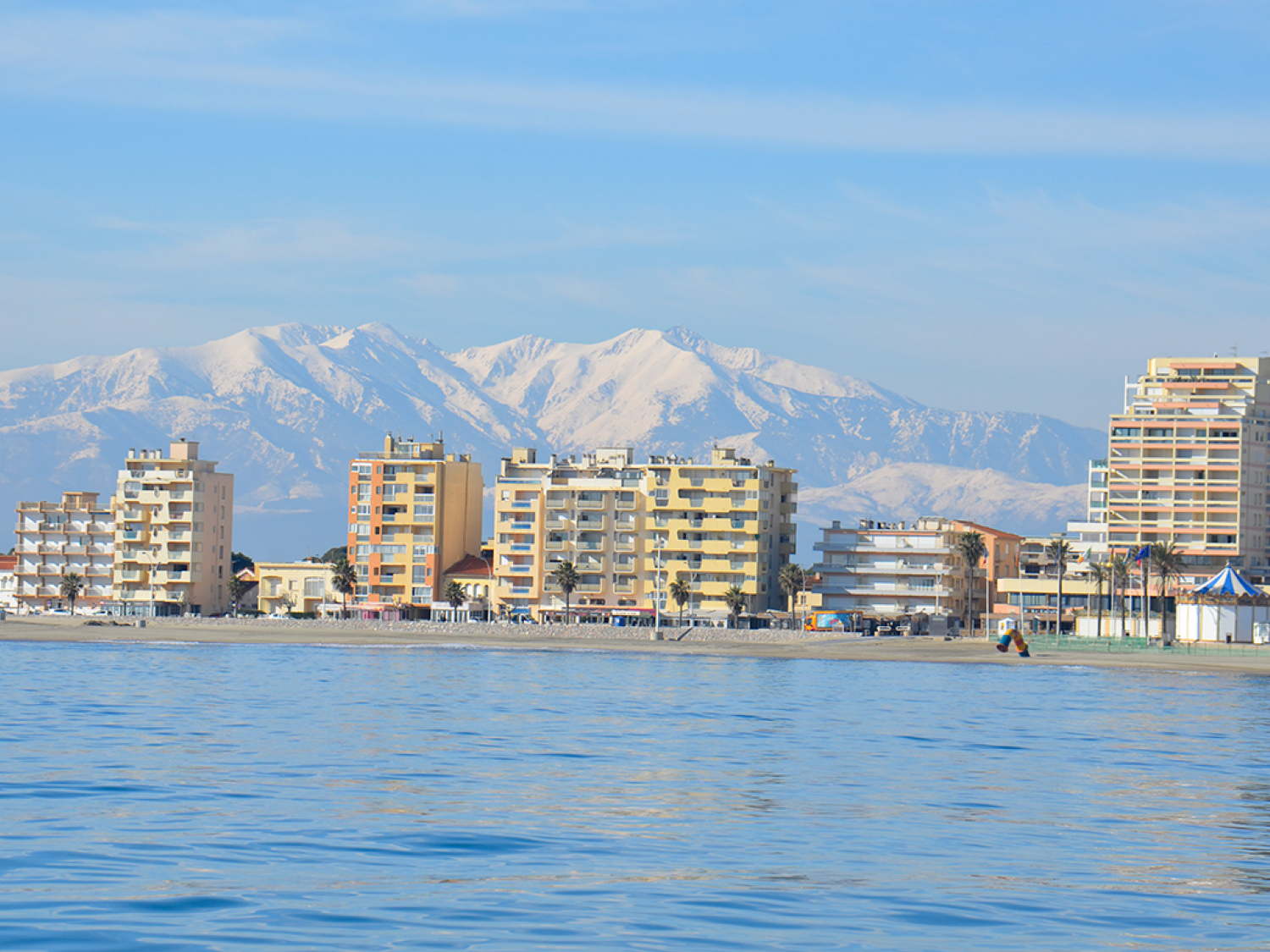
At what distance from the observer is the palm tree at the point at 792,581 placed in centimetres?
17112

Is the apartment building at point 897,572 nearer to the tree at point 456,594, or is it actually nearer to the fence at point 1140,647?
the fence at point 1140,647

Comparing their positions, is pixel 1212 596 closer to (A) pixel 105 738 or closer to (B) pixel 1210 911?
(A) pixel 105 738

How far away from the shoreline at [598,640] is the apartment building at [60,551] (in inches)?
894

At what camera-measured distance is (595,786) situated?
39.2 m

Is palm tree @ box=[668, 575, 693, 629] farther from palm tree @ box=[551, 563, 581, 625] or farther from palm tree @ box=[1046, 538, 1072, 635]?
palm tree @ box=[1046, 538, 1072, 635]

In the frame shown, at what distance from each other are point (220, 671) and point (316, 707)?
2944cm

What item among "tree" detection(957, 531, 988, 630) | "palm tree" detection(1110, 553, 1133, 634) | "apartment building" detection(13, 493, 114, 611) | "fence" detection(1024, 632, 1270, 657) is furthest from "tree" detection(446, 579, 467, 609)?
"palm tree" detection(1110, 553, 1133, 634)

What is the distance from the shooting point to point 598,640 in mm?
152000

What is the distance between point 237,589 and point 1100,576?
93414mm

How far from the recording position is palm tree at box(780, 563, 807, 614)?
561ft

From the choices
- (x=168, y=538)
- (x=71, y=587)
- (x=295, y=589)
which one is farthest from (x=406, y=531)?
(x=71, y=587)

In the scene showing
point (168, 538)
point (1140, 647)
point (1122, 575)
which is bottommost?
point (1140, 647)

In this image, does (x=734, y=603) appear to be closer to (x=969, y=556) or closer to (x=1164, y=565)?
(x=969, y=556)

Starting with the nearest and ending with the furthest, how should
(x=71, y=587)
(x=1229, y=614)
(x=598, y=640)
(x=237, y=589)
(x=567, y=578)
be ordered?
(x=1229, y=614), (x=598, y=640), (x=567, y=578), (x=71, y=587), (x=237, y=589)
